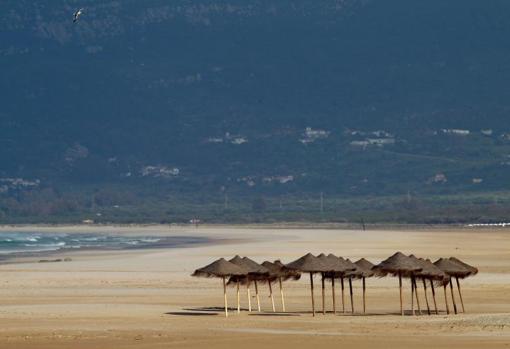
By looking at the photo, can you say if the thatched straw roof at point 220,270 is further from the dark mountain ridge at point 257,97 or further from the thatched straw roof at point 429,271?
the dark mountain ridge at point 257,97

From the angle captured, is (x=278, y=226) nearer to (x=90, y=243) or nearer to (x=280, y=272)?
(x=90, y=243)

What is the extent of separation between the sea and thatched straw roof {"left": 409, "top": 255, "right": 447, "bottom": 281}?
92.5 ft

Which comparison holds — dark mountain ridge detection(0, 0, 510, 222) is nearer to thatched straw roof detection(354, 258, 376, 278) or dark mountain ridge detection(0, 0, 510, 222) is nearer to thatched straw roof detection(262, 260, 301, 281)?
thatched straw roof detection(262, 260, 301, 281)

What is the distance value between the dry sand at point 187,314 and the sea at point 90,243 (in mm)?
11220

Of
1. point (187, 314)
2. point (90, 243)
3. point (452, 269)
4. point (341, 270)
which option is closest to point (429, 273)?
point (452, 269)

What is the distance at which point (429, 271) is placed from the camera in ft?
91.2

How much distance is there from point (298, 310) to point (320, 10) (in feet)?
560

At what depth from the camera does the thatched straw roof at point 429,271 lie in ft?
90.7

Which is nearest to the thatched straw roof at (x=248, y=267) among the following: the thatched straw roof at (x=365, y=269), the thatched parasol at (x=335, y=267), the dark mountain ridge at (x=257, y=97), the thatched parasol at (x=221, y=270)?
the thatched parasol at (x=221, y=270)

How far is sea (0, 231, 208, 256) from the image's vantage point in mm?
59219

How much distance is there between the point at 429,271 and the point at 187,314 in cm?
415

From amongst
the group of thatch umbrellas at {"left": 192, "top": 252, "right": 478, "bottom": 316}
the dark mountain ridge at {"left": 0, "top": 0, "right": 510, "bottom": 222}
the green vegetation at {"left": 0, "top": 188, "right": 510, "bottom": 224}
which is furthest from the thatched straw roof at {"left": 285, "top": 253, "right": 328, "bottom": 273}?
the dark mountain ridge at {"left": 0, "top": 0, "right": 510, "bottom": 222}

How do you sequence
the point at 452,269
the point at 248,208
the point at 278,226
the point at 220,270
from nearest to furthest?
the point at 220,270 < the point at 452,269 < the point at 278,226 < the point at 248,208

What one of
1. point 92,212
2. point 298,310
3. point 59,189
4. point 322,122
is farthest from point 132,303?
point 322,122
